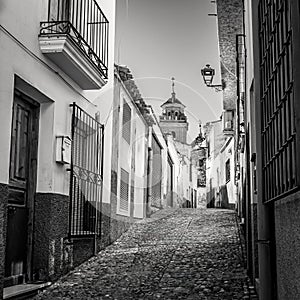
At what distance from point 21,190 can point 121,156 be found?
577 centimetres

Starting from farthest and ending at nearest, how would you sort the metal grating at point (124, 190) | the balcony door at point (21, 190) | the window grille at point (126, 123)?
the window grille at point (126, 123)
the metal grating at point (124, 190)
the balcony door at point (21, 190)

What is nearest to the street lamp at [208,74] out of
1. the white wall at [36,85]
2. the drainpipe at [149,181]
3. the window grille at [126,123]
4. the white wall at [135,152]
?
the white wall at [135,152]

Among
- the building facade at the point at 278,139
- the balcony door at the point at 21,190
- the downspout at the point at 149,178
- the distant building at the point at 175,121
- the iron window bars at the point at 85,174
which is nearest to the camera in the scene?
the building facade at the point at 278,139

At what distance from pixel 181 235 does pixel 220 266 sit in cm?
375

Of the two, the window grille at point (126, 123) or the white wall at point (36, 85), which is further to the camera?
the window grille at point (126, 123)

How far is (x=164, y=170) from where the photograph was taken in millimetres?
23219

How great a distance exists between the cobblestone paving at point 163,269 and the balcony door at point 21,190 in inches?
21.9

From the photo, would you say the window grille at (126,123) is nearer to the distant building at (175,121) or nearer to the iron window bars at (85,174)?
the iron window bars at (85,174)

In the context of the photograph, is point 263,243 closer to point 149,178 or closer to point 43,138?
point 43,138

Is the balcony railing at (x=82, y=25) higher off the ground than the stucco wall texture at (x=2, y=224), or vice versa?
the balcony railing at (x=82, y=25)

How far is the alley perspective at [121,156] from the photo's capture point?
4.30 m

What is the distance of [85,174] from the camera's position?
9352 mm

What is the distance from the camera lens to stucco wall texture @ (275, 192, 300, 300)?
3.44 metres

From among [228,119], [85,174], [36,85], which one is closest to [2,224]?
[36,85]
